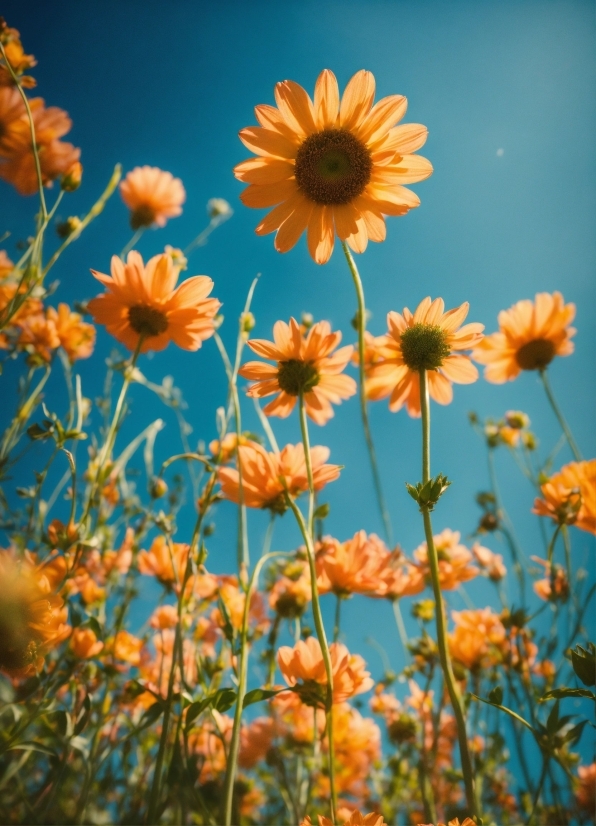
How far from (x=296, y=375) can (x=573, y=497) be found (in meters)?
0.77

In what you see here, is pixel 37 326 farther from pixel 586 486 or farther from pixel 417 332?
pixel 586 486

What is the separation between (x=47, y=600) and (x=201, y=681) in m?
0.31

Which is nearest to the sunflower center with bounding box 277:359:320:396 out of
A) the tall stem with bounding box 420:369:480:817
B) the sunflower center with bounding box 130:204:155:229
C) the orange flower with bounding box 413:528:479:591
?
the tall stem with bounding box 420:369:480:817

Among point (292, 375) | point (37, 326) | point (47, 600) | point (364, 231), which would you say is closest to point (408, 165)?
point (364, 231)

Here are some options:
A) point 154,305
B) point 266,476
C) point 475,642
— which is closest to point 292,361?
point 266,476

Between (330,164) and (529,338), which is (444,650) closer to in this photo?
(330,164)

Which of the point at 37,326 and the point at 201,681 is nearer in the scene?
the point at 201,681

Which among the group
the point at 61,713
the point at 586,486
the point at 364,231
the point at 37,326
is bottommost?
the point at 61,713

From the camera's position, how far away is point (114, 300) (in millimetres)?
Answer: 1087

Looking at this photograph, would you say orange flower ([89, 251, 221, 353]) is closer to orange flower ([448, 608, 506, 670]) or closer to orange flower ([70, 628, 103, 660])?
orange flower ([70, 628, 103, 660])

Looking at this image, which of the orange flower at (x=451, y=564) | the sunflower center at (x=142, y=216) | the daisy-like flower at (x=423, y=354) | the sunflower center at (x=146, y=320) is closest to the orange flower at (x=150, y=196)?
the sunflower center at (x=142, y=216)

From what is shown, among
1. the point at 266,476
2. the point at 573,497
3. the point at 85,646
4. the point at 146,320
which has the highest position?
the point at 146,320

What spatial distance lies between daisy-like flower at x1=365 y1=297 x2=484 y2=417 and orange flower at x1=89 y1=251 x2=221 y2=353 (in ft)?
1.26

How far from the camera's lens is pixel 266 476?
103 centimetres
